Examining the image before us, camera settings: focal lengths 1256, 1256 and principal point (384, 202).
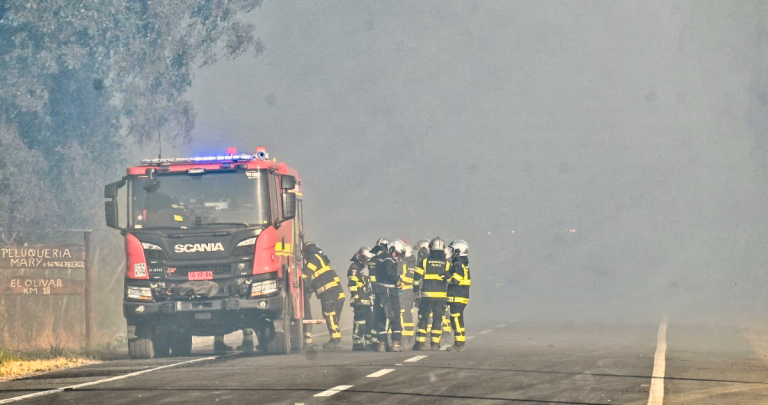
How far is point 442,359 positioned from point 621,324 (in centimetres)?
1471

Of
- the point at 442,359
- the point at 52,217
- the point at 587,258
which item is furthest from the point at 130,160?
the point at 587,258

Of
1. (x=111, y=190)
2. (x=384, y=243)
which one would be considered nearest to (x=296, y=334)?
(x=384, y=243)

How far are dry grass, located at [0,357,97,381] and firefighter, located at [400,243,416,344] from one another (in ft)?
18.3

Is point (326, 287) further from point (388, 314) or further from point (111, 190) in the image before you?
point (111, 190)

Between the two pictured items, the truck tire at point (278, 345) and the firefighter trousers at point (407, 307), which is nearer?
the truck tire at point (278, 345)

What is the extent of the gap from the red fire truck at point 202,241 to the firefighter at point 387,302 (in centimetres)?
196

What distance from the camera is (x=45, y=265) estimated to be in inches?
872

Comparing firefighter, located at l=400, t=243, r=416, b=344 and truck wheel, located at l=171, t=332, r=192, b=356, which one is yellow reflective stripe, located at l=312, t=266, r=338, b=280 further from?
truck wheel, located at l=171, t=332, r=192, b=356

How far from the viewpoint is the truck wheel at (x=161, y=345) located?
20.7m

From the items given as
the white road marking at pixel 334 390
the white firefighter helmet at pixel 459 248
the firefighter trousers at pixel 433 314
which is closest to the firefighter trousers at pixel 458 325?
the firefighter trousers at pixel 433 314

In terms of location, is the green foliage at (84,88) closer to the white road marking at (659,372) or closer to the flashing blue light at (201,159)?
the flashing blue light at (201,159)

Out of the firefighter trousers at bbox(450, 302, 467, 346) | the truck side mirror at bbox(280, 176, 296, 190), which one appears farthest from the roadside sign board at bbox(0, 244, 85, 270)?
the firefighter trousers at bbox(450, 302, 467, 346)

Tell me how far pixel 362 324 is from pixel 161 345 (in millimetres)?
3445

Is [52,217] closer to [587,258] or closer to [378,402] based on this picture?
[378,402]
